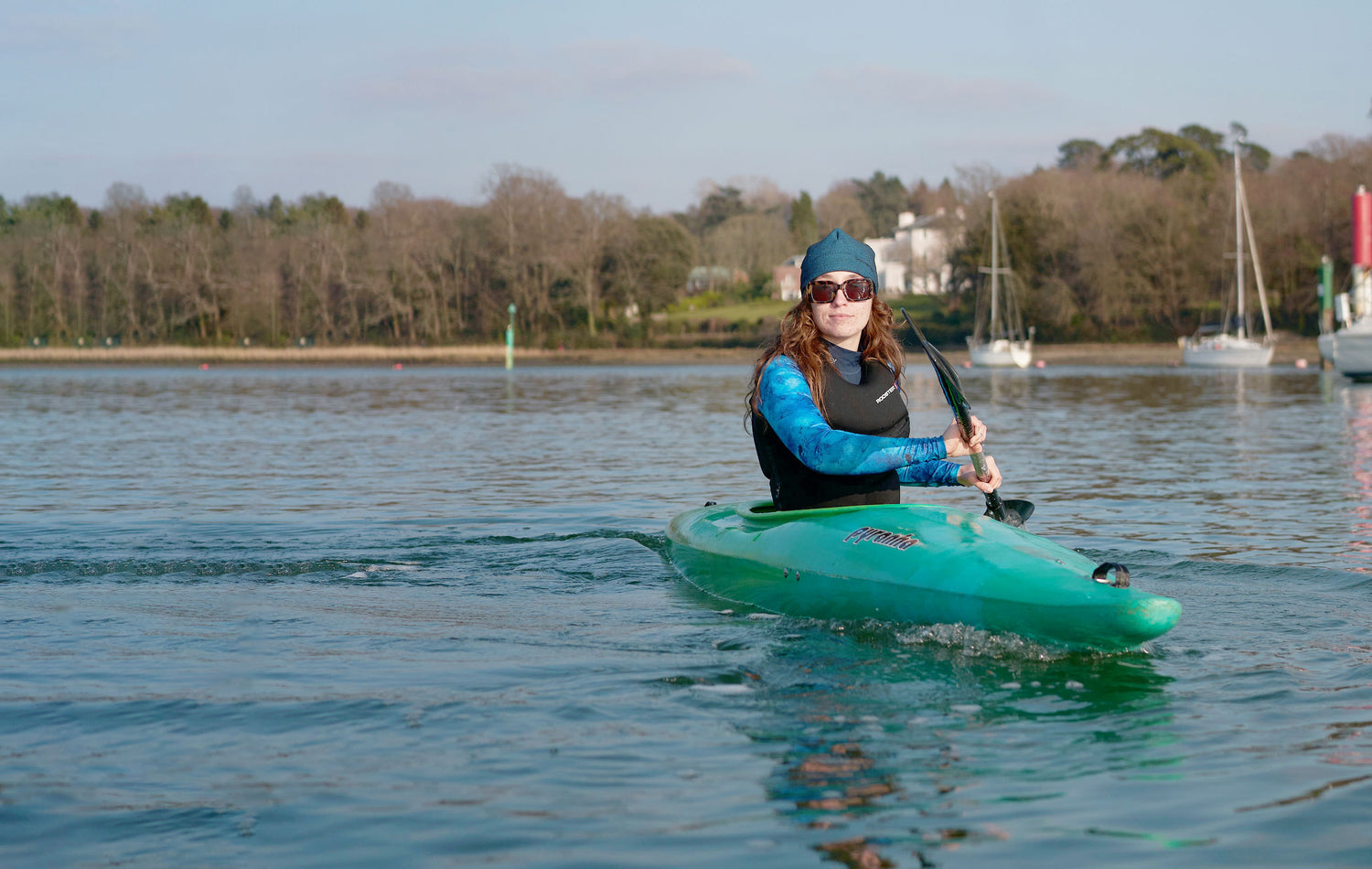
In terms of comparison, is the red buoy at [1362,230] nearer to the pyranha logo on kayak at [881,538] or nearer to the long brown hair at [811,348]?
the long brown hair at [811,348]

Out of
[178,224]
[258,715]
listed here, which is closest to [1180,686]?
[258,715]

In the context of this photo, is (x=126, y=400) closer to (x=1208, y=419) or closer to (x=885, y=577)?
(x=1208, y=419)

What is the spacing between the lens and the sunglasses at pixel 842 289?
6242 mm

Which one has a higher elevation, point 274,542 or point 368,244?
point 368,244

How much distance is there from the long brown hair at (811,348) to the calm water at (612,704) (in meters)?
1.09

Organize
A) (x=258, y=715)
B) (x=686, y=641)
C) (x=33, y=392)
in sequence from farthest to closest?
(x=33, y=392)
(x=686, y=641)
(x=258, y=715)

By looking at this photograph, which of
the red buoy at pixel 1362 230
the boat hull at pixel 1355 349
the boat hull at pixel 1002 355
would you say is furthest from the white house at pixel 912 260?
the boat hull at pixel 1355 349

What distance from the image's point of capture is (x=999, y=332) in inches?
2522

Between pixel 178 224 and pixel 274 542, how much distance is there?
7908 centimetres

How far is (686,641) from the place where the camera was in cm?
619

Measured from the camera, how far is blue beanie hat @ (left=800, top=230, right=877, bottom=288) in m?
6.20

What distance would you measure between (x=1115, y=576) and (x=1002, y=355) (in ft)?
187

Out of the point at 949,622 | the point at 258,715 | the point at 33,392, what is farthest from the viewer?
the point at 33,392

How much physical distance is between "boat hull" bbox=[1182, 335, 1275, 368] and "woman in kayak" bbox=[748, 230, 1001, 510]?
50.2 metres
